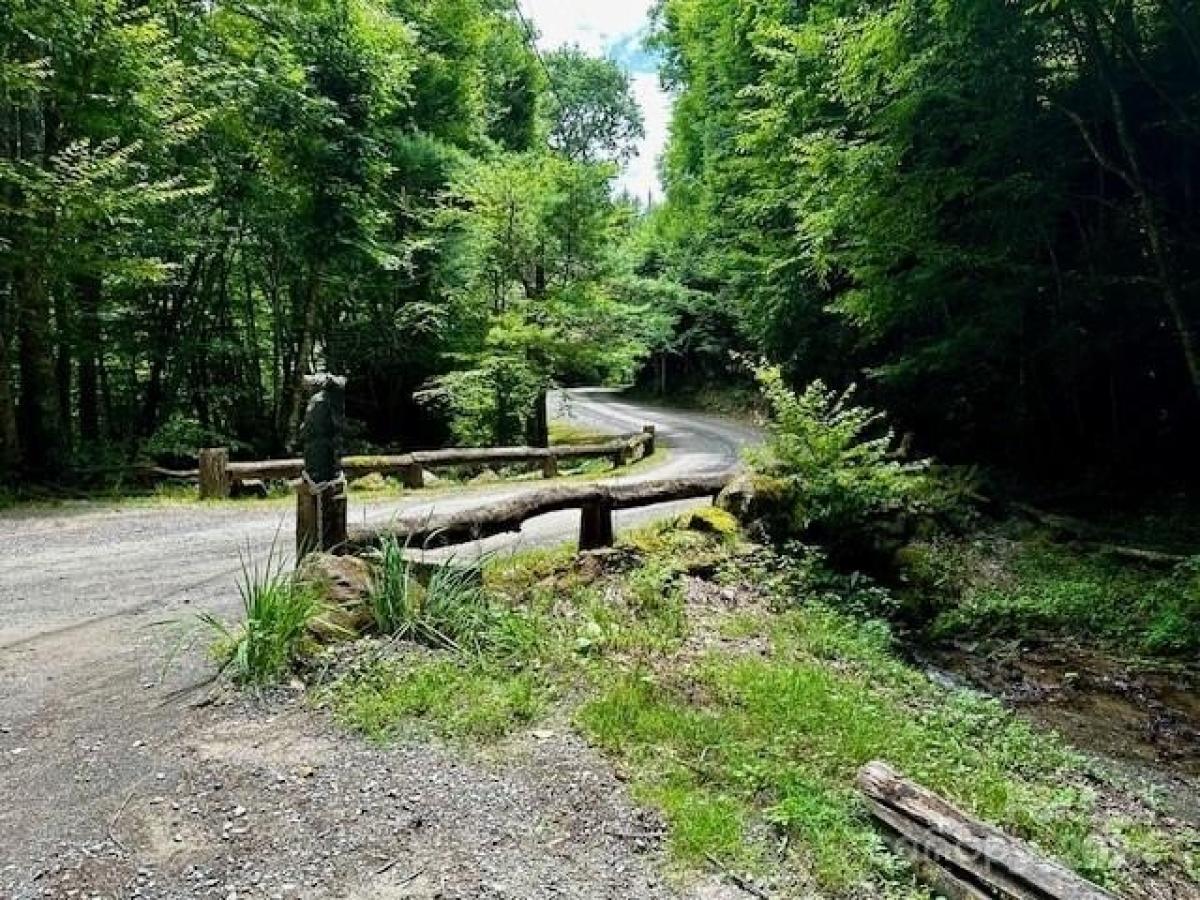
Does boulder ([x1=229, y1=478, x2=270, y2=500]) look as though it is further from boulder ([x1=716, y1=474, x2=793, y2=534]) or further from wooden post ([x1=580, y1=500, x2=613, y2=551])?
boulder ([x1=716, y1=474, x2=793, y2=534])

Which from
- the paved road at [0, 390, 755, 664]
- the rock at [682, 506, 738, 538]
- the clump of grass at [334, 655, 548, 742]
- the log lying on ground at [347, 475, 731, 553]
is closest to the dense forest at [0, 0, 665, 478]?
the paved road at [0, 390, 755, 664]

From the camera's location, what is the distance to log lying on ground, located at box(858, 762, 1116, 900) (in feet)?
8.30

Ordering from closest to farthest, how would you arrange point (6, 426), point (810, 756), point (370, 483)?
point (810, 756) < point (6, 426) < point (370, 483)

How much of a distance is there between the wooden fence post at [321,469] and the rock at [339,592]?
26 centimetres

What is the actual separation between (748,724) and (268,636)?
8.12 feet

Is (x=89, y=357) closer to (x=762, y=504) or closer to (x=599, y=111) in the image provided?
(x=762, y=504)

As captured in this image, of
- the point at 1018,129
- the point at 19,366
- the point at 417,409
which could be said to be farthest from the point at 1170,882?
the point at 417,409

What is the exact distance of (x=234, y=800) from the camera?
296 cm

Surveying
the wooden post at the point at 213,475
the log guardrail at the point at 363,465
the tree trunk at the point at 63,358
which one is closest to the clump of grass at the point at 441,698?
the log guardrail at the point at 363,465

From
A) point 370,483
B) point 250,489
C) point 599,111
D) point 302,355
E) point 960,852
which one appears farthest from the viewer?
point 599,111

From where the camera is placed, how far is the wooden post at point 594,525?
21.4 feet

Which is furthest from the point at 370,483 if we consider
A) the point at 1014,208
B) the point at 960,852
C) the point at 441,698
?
the point at 960,852

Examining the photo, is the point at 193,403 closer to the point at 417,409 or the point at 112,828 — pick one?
the point at 417,409

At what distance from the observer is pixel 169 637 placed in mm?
4453
